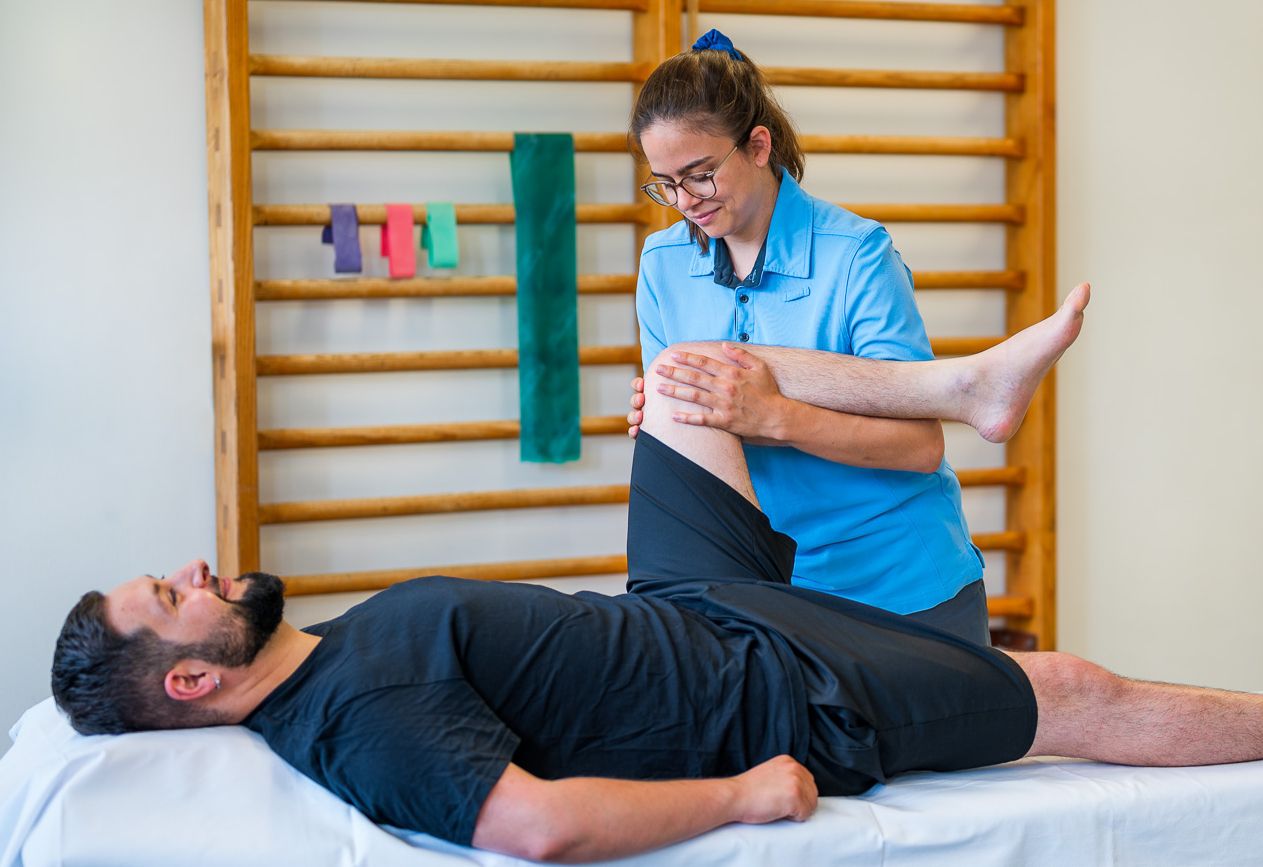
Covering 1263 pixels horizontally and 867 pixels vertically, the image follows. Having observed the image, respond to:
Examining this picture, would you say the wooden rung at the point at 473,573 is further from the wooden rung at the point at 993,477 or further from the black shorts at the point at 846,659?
the black shorts at the point at 846,659

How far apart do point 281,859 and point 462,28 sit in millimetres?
2272

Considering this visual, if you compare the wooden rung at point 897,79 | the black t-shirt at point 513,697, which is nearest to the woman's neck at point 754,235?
the black t-shirt at point 513,697

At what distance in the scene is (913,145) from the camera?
3.29 m

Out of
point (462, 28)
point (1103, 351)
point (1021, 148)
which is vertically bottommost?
point (1103, 351)

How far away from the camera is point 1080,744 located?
1.63 meters

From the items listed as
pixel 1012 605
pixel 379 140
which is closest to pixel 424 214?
pixel 379 140

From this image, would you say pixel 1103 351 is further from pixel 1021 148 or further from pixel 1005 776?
pixel 1005 776

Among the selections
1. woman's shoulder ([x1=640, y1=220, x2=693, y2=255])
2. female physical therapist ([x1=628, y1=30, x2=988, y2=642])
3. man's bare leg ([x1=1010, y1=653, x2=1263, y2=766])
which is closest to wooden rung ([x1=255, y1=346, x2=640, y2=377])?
woman's shoulder ([x1=640, y1=220, x2=693, y2=255])

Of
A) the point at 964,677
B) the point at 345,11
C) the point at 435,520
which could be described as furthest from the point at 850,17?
the point at 964,677

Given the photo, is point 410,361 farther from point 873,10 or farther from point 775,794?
point 775,794

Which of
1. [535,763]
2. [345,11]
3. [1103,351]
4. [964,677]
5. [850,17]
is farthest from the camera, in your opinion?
[1103,351]

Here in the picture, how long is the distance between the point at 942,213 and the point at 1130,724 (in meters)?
2.00

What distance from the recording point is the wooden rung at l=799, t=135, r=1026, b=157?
10.5 ft

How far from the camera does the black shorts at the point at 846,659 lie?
5.03 feet
